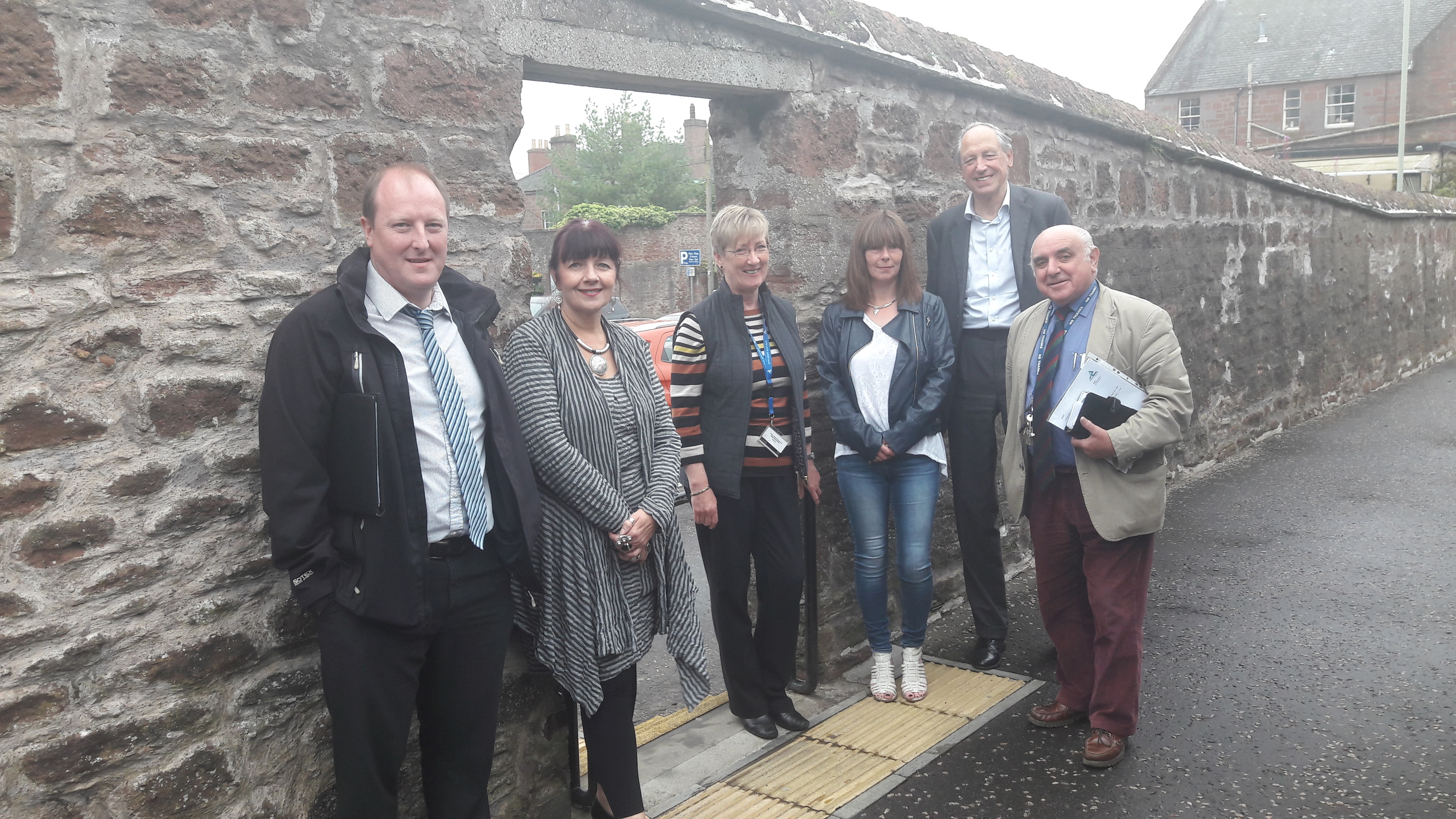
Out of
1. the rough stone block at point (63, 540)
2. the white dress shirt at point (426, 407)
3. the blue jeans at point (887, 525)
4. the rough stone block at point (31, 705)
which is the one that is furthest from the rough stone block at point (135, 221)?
the blue jeans at point (887, 525)

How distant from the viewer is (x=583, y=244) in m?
3.03

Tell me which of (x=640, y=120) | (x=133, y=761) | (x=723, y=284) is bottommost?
(x=133, y=761)

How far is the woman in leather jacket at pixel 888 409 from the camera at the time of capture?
158 inches

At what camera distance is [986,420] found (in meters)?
4.44

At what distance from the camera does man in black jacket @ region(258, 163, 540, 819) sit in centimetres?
235

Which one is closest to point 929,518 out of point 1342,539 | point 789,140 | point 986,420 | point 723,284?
point 986,420

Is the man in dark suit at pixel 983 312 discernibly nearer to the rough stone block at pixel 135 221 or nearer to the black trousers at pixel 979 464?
the black trousers at pixel 979 464

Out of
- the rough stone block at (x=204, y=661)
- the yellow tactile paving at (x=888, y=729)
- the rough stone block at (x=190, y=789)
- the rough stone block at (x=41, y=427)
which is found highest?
the rough stone block at (x=41, y=427)

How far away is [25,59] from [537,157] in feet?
149

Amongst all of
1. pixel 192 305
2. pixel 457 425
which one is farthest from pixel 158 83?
pixel 457 425

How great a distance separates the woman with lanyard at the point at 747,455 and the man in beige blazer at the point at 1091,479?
874mm

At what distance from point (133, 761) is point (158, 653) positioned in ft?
0.80

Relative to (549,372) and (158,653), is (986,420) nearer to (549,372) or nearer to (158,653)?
(549,372)

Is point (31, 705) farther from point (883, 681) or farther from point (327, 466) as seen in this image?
point (883, 681)
